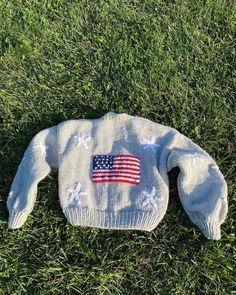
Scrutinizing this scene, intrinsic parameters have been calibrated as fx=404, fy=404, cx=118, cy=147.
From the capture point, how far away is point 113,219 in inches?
107

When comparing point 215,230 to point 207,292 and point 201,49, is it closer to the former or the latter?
point 207,292

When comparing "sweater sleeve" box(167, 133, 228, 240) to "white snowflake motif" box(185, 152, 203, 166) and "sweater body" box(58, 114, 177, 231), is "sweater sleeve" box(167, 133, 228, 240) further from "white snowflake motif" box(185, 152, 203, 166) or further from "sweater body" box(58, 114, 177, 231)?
"sweater body" box(58, 114, 177, 231)

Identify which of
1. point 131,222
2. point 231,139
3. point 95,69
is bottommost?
point 131,222

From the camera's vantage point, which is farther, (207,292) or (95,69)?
(95,69)

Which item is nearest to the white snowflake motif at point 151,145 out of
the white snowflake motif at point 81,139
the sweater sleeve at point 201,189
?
the sweater sleeve at point 201,189

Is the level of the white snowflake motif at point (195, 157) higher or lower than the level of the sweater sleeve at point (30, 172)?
higher

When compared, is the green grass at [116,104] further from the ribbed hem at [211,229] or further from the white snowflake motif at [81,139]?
the white snowflake motif at [81,139]

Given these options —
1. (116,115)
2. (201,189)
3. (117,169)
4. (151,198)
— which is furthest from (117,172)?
(201,189)

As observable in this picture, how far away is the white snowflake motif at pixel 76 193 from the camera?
2.77m

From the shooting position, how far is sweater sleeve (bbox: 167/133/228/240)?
2.70 m

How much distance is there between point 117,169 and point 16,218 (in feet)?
2.53

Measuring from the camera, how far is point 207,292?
2.71 metres

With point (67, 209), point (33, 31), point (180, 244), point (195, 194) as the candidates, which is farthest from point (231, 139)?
point (33, 31)

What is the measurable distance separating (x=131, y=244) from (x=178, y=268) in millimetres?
359
